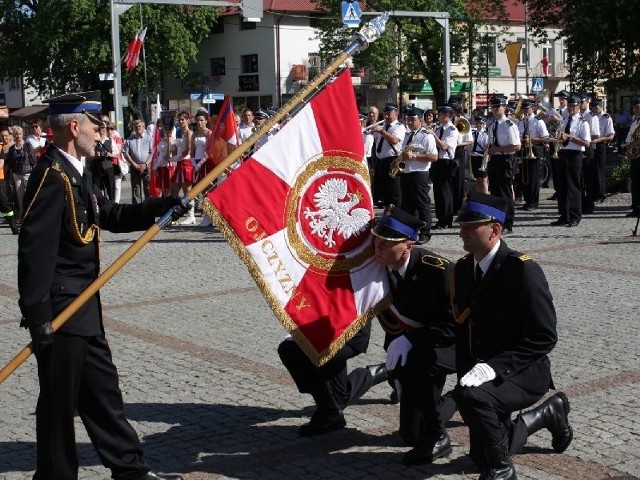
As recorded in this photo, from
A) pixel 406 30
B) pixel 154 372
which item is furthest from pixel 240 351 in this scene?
pixel 406 30

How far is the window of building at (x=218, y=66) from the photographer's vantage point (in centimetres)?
6956

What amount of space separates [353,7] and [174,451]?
1933 cm

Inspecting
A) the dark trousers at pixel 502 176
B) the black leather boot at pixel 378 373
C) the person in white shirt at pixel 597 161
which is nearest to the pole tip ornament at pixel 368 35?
the black leather boot at pixel 378 373

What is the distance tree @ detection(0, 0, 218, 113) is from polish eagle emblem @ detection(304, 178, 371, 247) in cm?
4862

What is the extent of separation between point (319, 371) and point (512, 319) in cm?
140

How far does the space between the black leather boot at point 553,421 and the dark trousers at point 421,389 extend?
0.47m

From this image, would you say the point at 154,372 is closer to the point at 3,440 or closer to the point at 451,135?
the point at 3,440

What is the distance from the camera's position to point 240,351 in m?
8.36

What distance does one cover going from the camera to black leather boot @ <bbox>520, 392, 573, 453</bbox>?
18.5 ft

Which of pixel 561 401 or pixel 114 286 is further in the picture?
pixel 114 286

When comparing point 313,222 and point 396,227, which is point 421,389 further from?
point 313,222

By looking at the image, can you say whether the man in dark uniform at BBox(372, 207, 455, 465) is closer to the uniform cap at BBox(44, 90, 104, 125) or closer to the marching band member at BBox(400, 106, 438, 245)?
the uniform cap at BBox(44, 90, 104, 125)

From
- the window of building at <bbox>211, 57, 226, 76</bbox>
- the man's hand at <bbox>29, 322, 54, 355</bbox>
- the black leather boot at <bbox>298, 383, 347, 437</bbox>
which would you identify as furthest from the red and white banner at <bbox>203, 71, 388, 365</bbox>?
the window of building at <bbox>211, 57, 226, 76</bbox>

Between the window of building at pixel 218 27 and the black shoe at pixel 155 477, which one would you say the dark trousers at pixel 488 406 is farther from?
the window of building at pixel 218 27
